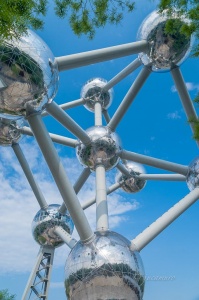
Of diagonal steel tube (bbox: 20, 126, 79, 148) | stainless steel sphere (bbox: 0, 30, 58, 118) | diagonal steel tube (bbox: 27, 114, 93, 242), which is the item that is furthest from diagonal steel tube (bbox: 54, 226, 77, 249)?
stainless steel sphere (bbox: 0, 30, 58, 118)

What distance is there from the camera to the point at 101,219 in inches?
348

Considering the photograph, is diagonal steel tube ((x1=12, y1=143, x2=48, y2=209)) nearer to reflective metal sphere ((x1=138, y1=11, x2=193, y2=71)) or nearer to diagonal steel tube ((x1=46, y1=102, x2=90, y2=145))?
diagonal steel tube ((x1=46, y1=102, x2=90, y2=145))

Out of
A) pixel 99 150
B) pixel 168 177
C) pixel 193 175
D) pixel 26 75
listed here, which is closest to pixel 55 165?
A: pixel 26 75

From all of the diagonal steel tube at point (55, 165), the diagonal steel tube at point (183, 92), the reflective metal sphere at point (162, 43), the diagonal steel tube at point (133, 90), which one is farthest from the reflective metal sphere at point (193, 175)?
the diagonal steel tube at point (55, 165)

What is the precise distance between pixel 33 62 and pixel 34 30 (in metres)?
0.84

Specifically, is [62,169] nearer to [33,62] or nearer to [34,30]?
[33,62]

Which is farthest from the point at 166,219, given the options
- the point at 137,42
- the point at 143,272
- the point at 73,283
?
the point at 137,42

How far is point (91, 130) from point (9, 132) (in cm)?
258

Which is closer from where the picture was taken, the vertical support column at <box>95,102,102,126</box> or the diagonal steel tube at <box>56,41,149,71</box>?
the diagonal steel tube at <box>56,41,149,71</box>

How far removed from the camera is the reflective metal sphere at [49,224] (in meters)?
12.7

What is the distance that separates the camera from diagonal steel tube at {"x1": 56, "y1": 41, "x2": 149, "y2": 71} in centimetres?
789

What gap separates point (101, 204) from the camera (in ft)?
30.1

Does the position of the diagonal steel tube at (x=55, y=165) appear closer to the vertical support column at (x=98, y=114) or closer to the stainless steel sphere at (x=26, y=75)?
the stainless steel sphere at (x=26, y=75)

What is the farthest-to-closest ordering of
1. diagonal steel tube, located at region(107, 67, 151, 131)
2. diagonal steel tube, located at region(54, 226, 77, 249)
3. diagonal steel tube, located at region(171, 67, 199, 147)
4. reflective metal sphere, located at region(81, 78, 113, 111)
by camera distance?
reflective metal sphere, located at region(81, 78, 113, 111)
diagonal steel tube, located at region(54, 226, 77, 249)
diagonal steel tube, located at region(107, 67, 151, 131)
diagonal steel tube, located at region(171, 67, 199, 147)
